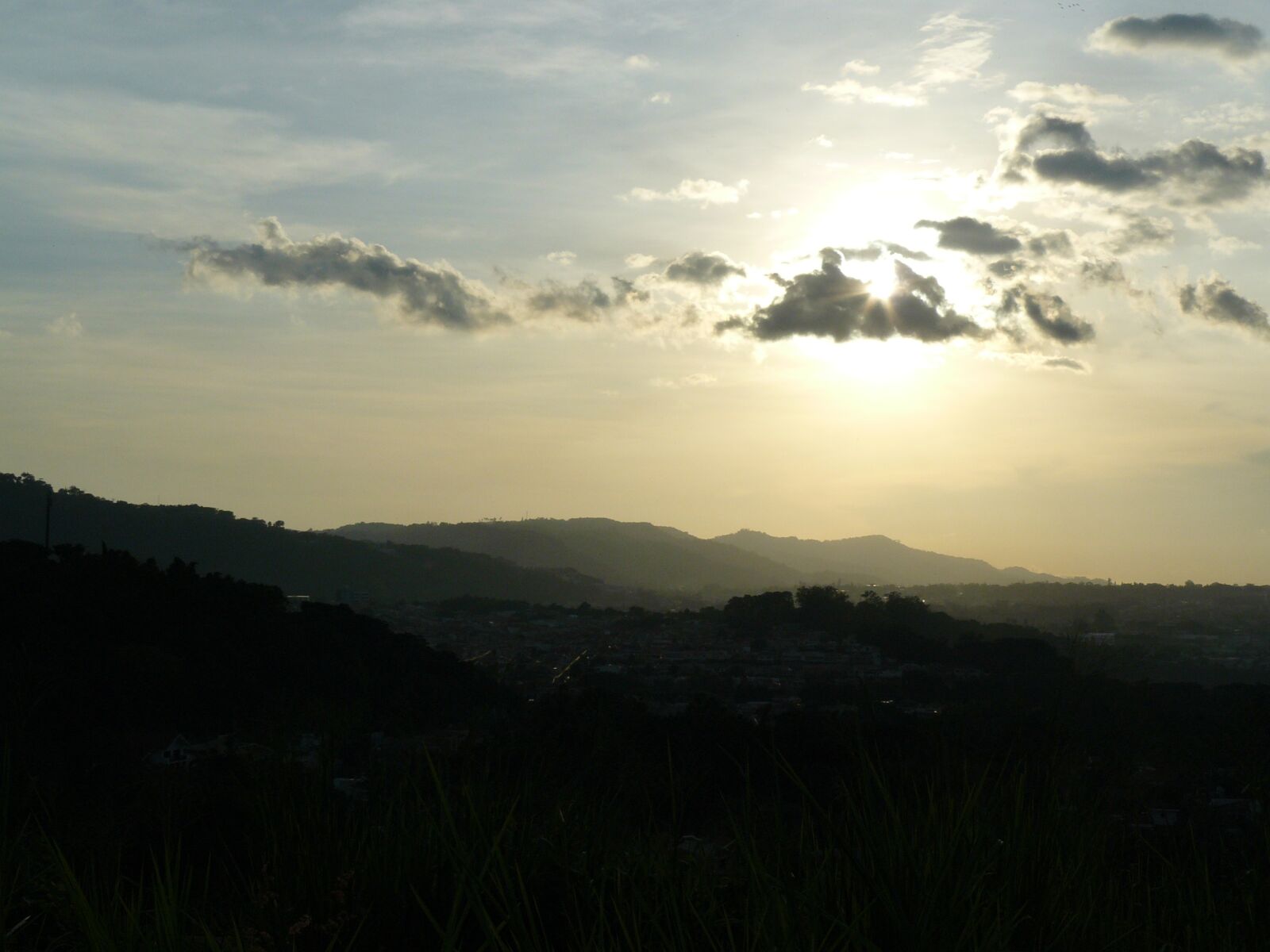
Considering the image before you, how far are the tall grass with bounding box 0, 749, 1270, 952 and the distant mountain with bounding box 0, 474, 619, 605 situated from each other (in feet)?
166

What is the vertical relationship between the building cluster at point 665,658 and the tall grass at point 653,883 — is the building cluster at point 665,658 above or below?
below

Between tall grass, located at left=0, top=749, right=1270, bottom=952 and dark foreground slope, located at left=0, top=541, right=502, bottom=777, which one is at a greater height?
tall grass, located at left=0, top=749, right=1270, bottom=952

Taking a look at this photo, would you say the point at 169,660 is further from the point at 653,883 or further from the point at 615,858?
the point at 653,883

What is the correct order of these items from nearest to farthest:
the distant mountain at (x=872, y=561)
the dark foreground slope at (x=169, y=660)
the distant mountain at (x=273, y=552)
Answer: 1. the dark foreground slope at (x=169, y=660)
2. the distant mountain at (x=273, y=552)
3. the distant mountain at (x=872, y=561)

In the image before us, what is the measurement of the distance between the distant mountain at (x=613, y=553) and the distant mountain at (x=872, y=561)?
15.6 meters

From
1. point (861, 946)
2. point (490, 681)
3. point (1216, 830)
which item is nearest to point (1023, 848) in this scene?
point (861, 946)

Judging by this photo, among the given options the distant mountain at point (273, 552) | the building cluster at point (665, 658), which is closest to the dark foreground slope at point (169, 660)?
the building cluster at point (665, 658)

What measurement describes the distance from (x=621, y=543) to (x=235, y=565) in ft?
227

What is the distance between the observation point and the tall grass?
3.31 metres

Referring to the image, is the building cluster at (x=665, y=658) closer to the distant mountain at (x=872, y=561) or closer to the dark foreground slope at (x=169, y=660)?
the dark foreground slope at (x=169, y=660)

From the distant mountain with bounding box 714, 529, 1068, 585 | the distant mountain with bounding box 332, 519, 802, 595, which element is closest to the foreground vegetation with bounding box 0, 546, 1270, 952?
the distant mountain with bounding box 332, 519, 802, 595

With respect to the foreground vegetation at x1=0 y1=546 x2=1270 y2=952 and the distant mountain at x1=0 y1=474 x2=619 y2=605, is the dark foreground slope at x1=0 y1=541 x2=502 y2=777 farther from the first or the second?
the distant mountain at x1=0 y1=474 x2=619 y2=605

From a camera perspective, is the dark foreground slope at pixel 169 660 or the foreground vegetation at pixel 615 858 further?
the dark foreground slope at pixel 169 660

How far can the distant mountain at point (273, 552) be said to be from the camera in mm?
55406
